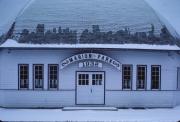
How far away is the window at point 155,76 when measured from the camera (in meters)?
21.9

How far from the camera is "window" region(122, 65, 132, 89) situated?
2172cm

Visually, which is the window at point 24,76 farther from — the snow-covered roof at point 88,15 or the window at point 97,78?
the window at point 97,78

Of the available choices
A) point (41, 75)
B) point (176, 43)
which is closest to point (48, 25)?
point (41, 75)

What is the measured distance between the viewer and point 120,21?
2277 cm

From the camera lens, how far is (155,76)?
2200 cm

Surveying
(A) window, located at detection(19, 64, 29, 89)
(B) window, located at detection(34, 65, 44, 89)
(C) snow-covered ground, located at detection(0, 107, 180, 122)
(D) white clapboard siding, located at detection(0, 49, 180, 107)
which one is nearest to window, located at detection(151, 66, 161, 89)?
(D) white clapboard siding, located at detection(0, 49, 180, 107)

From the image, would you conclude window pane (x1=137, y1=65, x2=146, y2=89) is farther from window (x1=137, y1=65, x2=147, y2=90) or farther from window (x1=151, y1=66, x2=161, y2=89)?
window (x1=151, y1=66, x2=161, y2=89)

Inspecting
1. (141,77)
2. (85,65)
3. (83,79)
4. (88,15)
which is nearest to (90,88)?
(83,79)

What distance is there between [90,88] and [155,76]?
480cm

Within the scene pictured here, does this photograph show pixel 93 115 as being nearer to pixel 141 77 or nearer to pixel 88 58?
pixel 88 58

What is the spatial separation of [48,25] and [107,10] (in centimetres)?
469

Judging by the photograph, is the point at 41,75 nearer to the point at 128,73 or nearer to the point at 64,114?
the point at 64,114

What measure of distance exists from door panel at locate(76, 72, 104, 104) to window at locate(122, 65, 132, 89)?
1.58 m

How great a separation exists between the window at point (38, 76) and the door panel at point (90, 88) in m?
2.55
